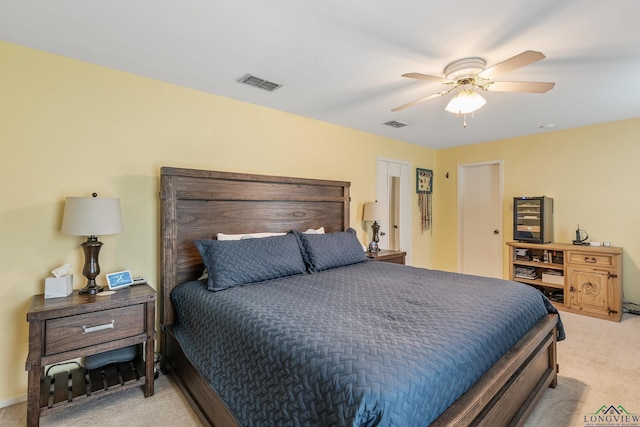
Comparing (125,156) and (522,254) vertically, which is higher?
(125,156)

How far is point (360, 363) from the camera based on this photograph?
3.73 ft

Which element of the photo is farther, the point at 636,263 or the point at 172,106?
the point at 636,263

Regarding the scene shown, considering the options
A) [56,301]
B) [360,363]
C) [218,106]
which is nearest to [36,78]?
[218,106]

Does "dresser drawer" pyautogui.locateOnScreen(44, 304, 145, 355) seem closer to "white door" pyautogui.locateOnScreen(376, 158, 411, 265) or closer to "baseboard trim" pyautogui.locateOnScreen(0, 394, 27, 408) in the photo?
"baseboard trim" pyautogui.locateOnScreen(0, 394, 27, 408)

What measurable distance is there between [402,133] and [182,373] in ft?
12.8

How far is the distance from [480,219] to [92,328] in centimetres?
528

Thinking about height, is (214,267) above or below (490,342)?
above

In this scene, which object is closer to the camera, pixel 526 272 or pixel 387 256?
pixel 387 256

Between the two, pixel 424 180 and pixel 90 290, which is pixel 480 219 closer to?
pixel 424 180

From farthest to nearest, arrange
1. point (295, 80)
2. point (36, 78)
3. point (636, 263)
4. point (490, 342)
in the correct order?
point (636, 263), point (295, 80), point (36, 78), point (490, 342)

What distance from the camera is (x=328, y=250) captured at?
2994 mm

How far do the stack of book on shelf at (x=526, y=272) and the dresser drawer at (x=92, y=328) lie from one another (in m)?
4.67

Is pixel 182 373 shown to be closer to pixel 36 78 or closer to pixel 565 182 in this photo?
pixel 36 78

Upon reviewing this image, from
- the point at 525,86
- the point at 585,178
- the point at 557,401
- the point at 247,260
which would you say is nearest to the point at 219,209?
the point at 247,260
